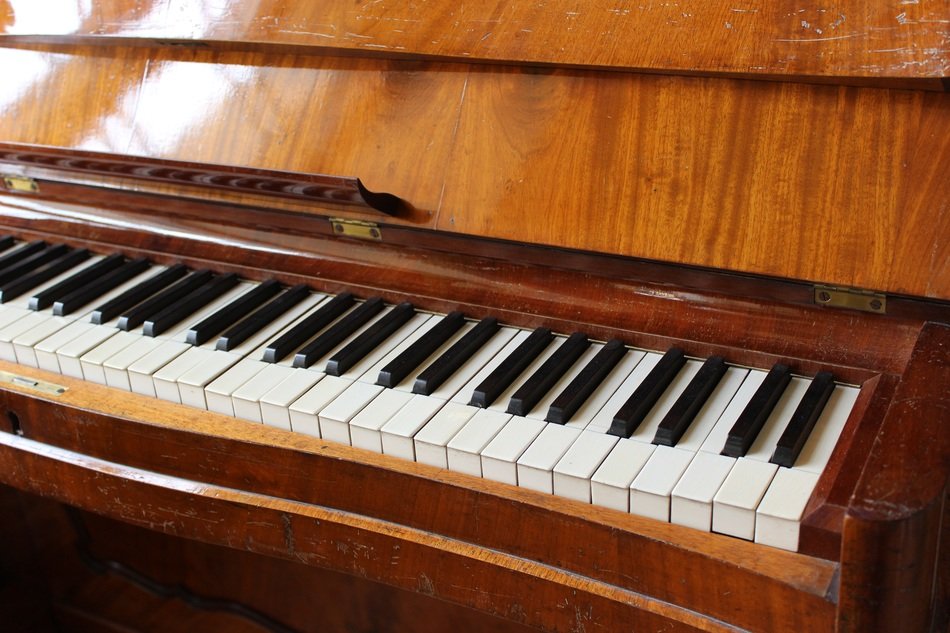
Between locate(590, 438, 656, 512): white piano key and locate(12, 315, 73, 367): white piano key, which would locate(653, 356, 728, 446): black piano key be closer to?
locate(590, 438, 656, 512): white piano key

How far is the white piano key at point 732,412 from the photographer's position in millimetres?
1144

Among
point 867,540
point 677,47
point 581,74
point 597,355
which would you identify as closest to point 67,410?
point 597,355

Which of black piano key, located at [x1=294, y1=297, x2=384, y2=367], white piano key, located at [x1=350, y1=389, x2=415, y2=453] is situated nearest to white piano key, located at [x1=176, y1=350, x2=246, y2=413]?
black piano key, located at [x1=294, y1=297, x2=384, y2=367]

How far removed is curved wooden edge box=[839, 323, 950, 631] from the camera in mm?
888

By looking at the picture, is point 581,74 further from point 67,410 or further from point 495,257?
point 67,410

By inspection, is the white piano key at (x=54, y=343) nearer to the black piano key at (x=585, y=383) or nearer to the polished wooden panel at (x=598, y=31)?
the polished wooden panel at (x=598, y=31)

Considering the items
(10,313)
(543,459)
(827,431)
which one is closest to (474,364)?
(543,459)

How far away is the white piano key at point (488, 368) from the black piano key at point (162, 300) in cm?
58

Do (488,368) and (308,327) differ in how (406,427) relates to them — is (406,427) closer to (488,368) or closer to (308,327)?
(488,368)

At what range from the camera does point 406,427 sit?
1242 millimetres

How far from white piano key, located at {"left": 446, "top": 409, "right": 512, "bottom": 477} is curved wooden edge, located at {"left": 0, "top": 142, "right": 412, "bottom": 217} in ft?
1.46

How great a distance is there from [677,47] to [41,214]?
130 centimetres

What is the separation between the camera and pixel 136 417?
142cm

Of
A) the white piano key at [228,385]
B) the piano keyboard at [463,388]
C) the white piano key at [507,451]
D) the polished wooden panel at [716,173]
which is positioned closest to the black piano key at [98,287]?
the piano keyboard at [463,388]
